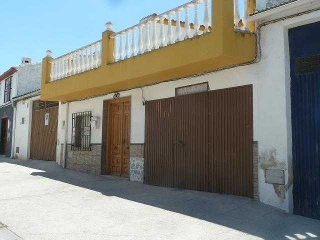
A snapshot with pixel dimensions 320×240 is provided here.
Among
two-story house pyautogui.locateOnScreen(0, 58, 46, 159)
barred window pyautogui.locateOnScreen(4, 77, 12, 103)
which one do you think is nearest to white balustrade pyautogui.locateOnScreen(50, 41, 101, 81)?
two-story house pyautogui.locateOnScreen(0, 58, 46, 159)

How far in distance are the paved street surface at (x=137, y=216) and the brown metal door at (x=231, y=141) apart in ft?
1.16

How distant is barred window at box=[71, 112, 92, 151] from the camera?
39.5ft

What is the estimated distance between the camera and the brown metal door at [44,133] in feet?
50.0

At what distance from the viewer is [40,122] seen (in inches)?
648

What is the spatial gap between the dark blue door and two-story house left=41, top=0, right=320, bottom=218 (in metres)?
0.02

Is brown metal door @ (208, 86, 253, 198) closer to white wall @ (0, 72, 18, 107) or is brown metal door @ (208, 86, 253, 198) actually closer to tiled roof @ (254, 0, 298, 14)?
tiled roof @ (254, 0, 298, 14)

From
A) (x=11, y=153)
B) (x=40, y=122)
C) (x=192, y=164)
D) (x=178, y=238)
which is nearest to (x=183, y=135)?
(x=192, y=164)

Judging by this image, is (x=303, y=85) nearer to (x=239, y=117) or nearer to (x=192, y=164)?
(x=239, y=117)

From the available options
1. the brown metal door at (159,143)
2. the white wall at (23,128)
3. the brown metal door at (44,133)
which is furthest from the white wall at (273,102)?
the white wall at (23,128)

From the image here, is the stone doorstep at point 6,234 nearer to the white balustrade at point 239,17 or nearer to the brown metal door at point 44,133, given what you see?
the white balustrade at point 239,17

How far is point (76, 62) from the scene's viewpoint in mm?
11211

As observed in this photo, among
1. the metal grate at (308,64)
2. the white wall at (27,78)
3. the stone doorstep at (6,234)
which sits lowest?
the stone doorstep at (6,234)

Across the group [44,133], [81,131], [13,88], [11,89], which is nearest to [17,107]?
[13,88]

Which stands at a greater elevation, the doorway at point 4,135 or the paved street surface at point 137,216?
the doorway at point 4,135
